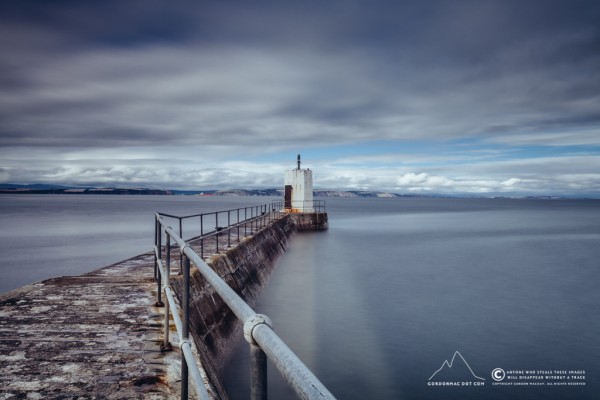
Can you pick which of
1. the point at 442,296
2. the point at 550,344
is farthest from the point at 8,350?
the point at 442,296

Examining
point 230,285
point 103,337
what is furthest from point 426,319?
point 103,337

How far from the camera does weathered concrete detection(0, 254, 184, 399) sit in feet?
11.7

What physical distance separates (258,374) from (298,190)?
111 ft

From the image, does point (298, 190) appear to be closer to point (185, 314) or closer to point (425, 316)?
point (425, 316)

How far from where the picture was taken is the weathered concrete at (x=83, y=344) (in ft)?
11.7

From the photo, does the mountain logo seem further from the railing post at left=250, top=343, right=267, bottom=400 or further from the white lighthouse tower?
the white lighthouse tower

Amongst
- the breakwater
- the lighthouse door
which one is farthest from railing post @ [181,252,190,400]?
the lighthouse door

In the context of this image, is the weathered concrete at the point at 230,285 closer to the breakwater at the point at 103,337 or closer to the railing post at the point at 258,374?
the breakwater at the point at 103,337

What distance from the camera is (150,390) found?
11.7ft

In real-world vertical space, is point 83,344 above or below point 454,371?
above

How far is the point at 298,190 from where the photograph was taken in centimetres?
3497

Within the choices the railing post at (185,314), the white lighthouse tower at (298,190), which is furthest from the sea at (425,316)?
the white lighthouse tower at (298,190)

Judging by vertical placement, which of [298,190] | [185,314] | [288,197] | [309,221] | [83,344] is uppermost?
[298,190]

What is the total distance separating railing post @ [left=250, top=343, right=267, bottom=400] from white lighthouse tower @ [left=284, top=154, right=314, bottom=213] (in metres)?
33.6
